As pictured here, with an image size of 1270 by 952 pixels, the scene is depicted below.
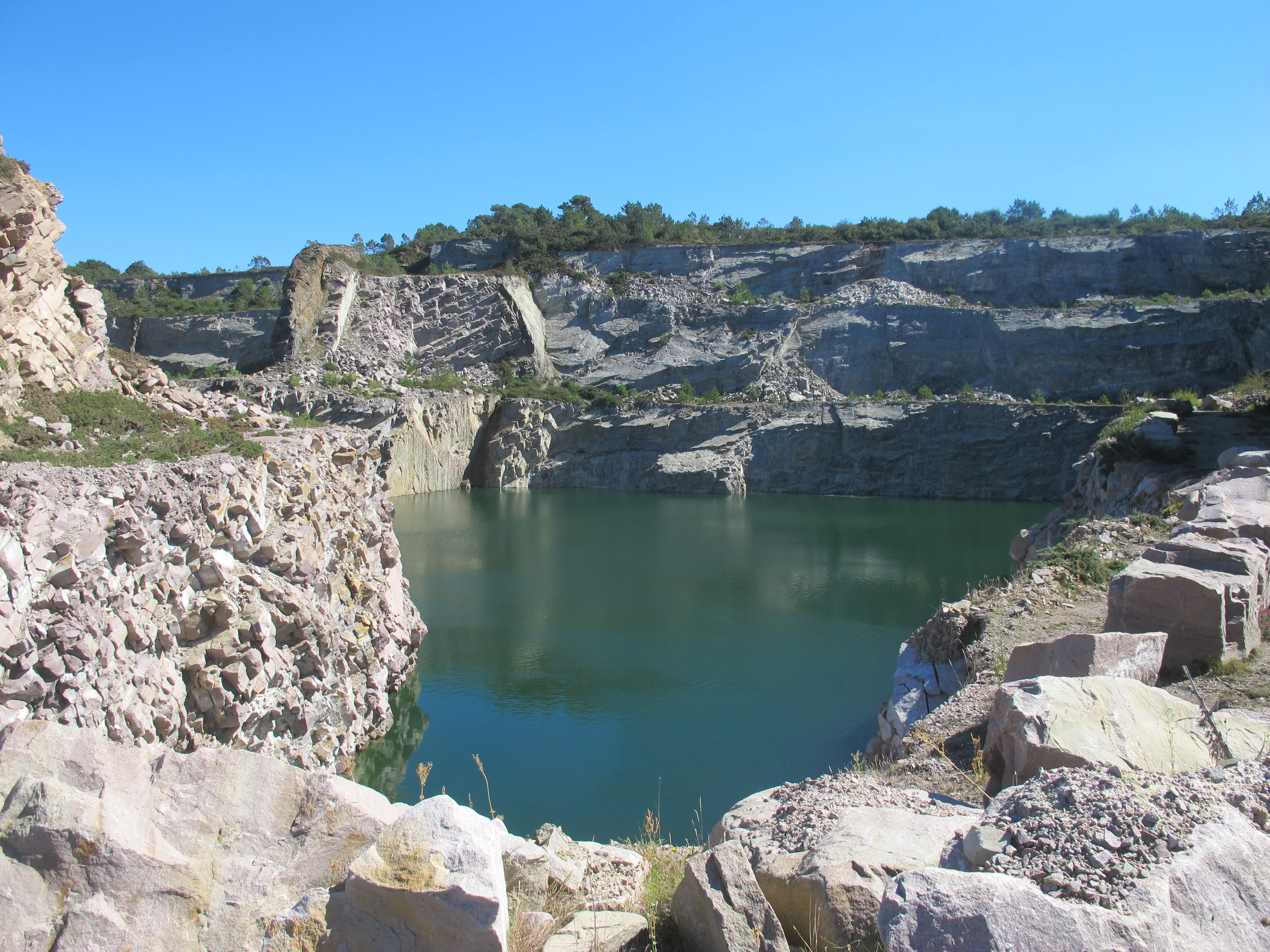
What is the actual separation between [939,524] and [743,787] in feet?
88.3

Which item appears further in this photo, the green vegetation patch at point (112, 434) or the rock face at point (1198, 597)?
the green vegetation patch at point (112, 434)

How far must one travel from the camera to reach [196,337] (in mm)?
55688

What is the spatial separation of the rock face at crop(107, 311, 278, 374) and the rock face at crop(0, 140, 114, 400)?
43948mm

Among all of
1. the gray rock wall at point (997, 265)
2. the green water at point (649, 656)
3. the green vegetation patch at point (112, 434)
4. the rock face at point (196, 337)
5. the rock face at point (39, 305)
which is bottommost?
the green water at point (649, 656)

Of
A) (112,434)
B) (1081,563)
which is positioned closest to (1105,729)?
(1081,563)

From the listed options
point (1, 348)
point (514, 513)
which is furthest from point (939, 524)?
point (1, 348)

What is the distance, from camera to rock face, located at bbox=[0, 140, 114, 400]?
11586 mm

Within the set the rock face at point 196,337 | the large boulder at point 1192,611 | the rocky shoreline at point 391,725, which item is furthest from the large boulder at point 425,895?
the rock face at point 196,337

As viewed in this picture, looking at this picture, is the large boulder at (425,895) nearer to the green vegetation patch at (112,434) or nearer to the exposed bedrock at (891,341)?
the green vegetation patch at (112,434)

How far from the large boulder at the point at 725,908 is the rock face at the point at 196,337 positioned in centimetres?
5683

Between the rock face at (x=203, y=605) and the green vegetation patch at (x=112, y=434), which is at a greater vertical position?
the green vegetation patch at (x=112, y=434)

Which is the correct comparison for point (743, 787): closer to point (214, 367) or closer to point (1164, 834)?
point (1164, 834)

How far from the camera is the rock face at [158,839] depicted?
3480 millimetres

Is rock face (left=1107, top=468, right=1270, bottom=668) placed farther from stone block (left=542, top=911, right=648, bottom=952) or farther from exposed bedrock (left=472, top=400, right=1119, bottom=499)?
exposed bedrock (left=472, top=400, right=1119, bottom=499)
